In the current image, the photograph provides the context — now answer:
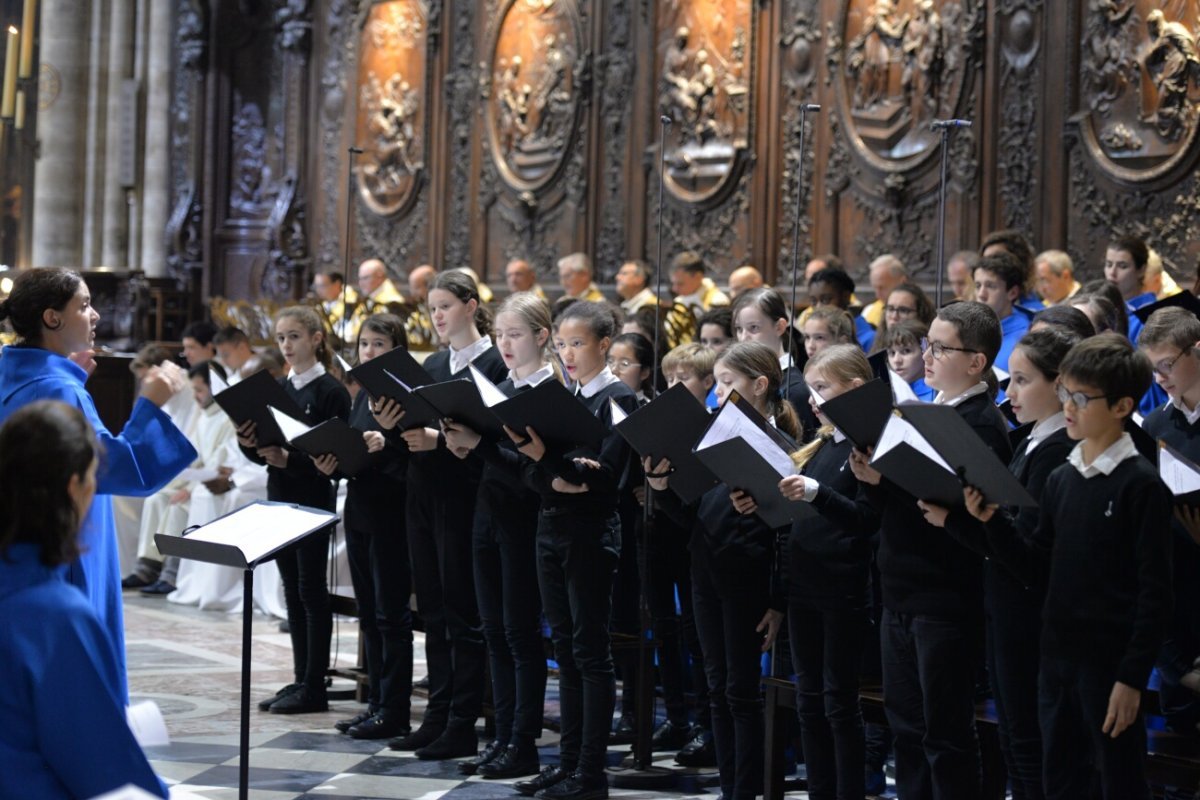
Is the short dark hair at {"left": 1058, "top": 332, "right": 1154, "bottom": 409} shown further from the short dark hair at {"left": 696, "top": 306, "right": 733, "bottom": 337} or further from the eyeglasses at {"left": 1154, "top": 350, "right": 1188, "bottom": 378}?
the short dark hair at {"left": 696, "top": 306, "right": 733, "bottom": 337}

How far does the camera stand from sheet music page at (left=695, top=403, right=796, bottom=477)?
4746 mm

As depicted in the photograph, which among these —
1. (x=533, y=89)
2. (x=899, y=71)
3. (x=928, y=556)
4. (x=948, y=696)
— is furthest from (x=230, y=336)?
(x=948, y=696)

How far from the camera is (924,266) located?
1101 cm

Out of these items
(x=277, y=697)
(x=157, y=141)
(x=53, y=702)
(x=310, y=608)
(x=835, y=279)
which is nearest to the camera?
(x=53, y=702)

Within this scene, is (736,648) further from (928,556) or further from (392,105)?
(392,105)

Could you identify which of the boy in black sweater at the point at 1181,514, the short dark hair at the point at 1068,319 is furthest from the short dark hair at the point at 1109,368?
the short dark hair at the point at 1068,319

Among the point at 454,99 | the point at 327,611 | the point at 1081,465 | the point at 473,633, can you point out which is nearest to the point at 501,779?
the point at 473,633

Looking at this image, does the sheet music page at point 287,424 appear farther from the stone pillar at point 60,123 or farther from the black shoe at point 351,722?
the stone pillar at point 60,123

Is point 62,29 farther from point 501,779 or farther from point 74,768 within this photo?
point 74,768

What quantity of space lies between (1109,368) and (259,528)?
8.41 ft

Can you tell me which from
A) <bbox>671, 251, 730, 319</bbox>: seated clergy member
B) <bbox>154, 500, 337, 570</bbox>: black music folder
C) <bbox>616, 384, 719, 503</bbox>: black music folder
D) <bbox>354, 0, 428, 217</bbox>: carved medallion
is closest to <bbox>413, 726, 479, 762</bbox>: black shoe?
<bbox>154, 500, 337, 570</bbox>: black music folder

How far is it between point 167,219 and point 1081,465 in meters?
15.2

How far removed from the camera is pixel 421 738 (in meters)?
6.54

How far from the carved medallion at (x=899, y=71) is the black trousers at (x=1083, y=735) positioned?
726 centimetres
